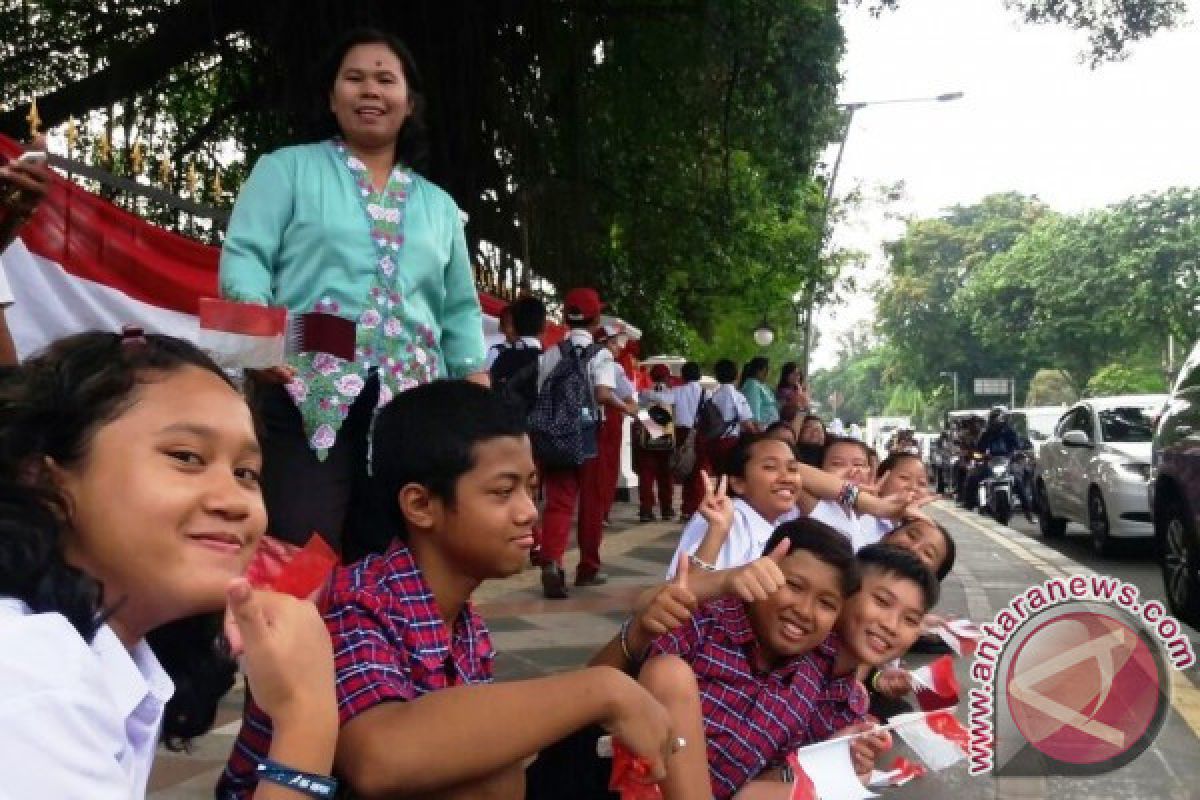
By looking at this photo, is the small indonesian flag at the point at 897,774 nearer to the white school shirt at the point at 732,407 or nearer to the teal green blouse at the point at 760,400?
the white school shirt at the point at 732,407

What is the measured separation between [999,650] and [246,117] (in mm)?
6583

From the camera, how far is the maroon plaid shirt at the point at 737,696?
2939mm

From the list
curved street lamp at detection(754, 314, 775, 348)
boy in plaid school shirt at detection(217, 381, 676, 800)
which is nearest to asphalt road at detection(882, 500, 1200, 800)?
boy in plaid school shirt at detection(217, 381, 676, 800)

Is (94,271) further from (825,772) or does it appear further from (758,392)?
(758,392)

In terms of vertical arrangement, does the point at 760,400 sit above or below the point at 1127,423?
above

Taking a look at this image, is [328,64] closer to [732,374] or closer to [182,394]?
[182,394]

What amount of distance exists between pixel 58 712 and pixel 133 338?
0.62 m

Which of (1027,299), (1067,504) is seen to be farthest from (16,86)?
(1027,299)

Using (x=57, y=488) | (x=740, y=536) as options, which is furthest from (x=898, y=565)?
(x=57, y=488)

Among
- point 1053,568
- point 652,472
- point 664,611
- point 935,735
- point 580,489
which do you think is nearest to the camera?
point 664,611

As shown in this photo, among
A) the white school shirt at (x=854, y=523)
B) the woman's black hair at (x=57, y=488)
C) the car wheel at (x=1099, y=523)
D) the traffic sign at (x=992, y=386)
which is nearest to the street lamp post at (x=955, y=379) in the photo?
the traffic sign at (x=992, y=386)

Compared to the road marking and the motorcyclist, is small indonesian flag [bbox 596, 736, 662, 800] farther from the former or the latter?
the motorcyclist

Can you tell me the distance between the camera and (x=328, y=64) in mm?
3176

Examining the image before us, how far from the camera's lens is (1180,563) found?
22.3 feet
